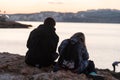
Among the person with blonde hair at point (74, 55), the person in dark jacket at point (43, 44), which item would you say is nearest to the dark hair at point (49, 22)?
the person in dark jacket at point (43, 44)

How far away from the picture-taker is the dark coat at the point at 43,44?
1142 cm

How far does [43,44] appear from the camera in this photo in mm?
11453

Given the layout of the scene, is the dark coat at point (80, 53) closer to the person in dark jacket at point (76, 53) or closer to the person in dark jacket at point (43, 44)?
the person in dark jacket at point (76, 53)

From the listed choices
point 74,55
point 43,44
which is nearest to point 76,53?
point 74,55

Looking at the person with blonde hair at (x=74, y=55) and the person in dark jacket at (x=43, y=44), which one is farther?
the person in dark jacket at (x=43, y=44)

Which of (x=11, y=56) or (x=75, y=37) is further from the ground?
(x=75, y=37)

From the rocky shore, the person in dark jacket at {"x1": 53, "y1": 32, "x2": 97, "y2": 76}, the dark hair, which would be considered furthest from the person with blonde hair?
the dark hair

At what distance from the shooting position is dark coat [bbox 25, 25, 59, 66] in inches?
450

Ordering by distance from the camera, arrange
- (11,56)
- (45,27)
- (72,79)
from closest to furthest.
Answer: (72,79), (45,27), (11,56)

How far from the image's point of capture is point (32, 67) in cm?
1152

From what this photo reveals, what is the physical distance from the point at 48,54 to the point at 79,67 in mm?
880

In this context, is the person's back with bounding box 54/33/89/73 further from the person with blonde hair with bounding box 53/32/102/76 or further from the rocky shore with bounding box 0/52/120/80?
the rocky shore with bounding box 0/52/120/80

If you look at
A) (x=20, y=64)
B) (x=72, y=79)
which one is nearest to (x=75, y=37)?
(x=72, y=79)

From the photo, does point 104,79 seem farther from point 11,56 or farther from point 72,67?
point 11,56
